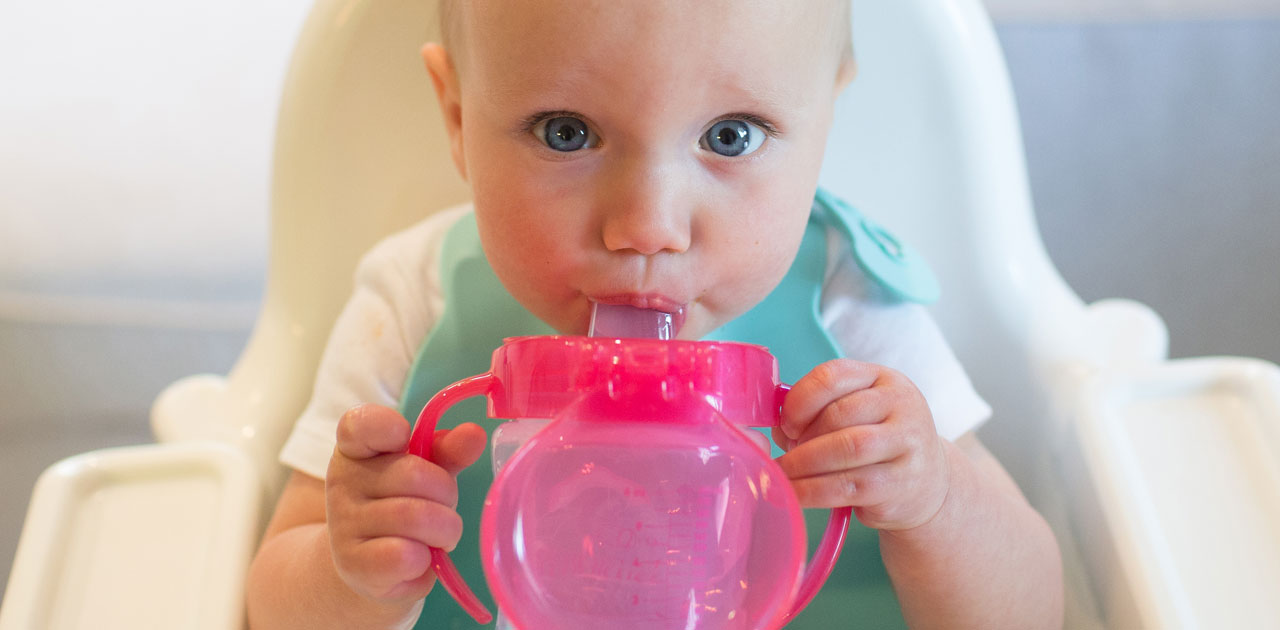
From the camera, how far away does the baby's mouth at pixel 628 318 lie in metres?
0.49

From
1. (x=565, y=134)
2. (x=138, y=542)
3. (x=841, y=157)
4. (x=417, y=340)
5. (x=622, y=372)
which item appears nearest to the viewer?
(x=622, y=372)

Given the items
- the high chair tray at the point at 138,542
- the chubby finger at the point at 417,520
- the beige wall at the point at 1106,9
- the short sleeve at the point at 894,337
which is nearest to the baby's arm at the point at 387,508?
the chubby finger at the point at 417,520

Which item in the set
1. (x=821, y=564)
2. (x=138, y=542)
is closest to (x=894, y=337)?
(x=821, y=564)

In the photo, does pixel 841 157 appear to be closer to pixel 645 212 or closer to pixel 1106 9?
pixel 645 212

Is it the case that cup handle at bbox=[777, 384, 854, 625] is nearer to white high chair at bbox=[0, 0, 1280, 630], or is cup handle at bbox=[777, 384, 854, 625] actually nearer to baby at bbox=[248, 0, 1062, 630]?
baby at bbox=[248, 0, 1062, 630]

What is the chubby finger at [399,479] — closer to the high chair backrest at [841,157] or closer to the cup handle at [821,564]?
the cup handle at [821,564]

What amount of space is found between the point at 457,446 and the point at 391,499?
1.2 inches

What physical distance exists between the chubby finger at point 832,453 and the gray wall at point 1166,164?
0.95 metres

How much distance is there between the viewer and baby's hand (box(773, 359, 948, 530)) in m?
0.43

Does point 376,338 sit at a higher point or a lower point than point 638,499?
higher

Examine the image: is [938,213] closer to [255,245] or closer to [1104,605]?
[1104,605]

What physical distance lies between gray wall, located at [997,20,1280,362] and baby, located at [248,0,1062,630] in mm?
822

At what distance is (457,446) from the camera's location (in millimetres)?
445

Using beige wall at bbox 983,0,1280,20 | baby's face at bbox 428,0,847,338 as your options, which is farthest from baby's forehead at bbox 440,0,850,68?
beige wall at bbox 983,0,1280,20
